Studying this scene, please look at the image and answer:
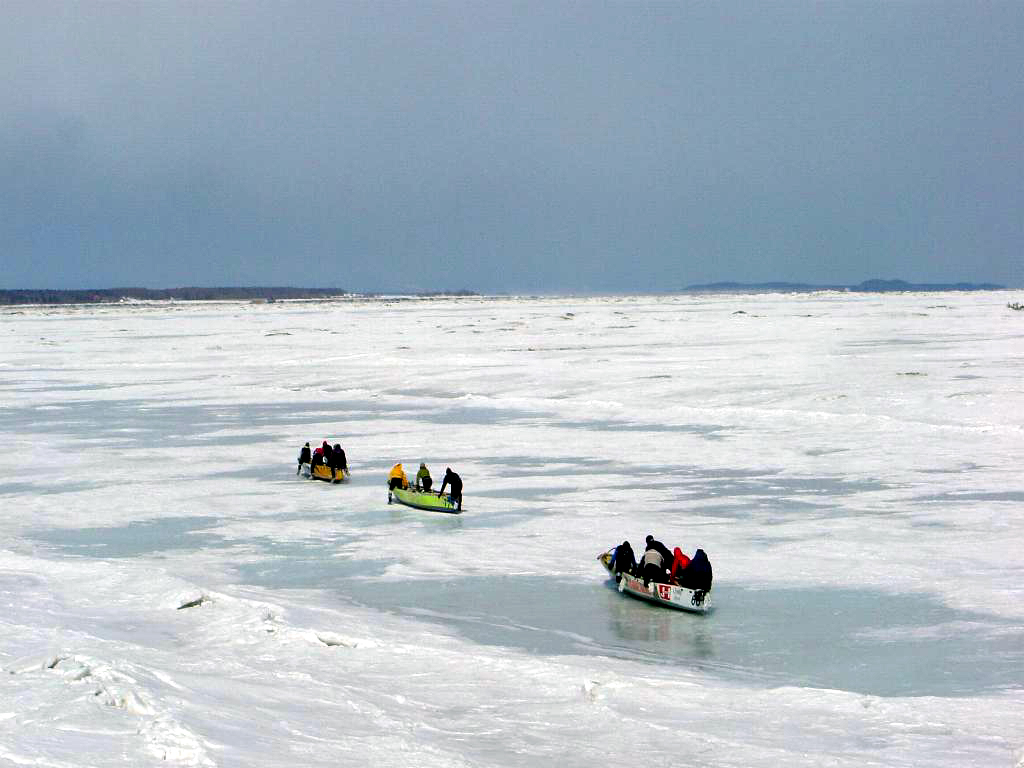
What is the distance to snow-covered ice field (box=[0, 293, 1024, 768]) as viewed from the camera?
9.37m

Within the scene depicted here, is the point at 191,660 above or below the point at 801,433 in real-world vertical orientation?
below

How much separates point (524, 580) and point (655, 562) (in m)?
1.76

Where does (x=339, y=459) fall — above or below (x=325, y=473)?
above

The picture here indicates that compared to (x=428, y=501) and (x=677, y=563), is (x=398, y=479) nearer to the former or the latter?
(x=428, y=501)

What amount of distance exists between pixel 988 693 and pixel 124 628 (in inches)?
333

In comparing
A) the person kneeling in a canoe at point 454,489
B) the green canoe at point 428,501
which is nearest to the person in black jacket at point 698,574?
the person kneeling in a canoe at point 454,489

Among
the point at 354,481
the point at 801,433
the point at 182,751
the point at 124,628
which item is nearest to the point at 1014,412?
the point at 801,433

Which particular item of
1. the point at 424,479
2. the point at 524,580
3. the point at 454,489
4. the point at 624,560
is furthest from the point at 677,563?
the point at 424,479

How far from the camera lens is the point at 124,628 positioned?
12.5 metres

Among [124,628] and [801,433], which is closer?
[124,628]

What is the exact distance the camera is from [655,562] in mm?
14859

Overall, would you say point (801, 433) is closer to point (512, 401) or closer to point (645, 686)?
point (512, 401)

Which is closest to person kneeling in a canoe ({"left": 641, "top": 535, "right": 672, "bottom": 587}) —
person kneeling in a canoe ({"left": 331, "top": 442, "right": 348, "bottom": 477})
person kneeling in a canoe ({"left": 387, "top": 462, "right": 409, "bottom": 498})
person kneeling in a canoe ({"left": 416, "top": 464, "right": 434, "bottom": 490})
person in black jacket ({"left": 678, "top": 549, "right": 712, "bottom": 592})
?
person in black jacket ({"left": 678, "top": 549, "right": 712, "bottom": 592})

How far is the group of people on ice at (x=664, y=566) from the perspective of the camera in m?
14.1
